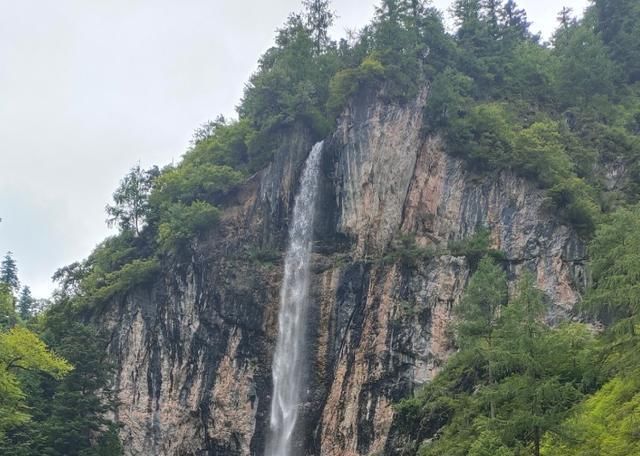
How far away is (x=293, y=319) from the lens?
126ft

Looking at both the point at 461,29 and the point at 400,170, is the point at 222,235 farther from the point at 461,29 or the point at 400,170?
the point at 461,29

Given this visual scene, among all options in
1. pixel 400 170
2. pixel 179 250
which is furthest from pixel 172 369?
pixel 400 170

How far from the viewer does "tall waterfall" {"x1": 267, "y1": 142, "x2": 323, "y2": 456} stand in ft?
120

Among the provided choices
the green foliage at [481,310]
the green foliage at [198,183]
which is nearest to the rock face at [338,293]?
the green foliage at [198,183]

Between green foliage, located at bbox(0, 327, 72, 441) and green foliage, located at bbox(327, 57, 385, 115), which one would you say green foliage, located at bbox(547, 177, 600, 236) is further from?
green foliage, located at bbox(0, 327, 72, 441)

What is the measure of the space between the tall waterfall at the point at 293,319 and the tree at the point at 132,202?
11092mm

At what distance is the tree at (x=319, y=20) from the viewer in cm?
4891

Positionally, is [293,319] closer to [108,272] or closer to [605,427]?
[108,272]

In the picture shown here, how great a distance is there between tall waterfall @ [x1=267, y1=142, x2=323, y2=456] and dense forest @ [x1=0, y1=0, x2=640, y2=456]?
2.13 metres

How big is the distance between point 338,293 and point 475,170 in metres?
10.1

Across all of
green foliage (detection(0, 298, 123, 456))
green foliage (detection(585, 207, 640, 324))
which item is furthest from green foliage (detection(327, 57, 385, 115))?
green foliage (detection(585, 207, 640, 324))

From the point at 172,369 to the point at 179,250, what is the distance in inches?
266

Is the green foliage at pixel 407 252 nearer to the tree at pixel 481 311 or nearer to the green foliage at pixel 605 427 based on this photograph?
the tree at pixel 481 311

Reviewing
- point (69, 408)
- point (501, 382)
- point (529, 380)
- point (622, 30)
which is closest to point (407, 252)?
point (501, 382)
